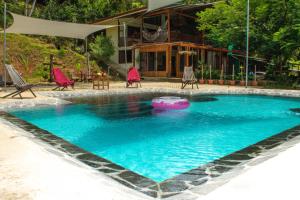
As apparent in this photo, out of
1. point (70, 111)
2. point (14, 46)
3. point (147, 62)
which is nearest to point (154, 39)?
point (147, 62)

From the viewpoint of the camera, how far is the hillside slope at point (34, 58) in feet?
64.2

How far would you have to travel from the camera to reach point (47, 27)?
15.2 m

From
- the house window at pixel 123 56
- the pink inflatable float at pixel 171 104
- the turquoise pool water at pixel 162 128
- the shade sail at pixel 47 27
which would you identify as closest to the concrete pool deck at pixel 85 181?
the turquoise pool water at pixel 162 128

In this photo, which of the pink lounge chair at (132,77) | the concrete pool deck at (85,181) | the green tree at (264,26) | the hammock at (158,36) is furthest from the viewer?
the hammock at (158,36)

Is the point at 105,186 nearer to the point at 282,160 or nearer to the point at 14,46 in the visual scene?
the point at 282,160

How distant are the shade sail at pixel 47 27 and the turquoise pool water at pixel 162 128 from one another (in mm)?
5288

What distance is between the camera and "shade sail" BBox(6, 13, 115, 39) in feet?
45.3

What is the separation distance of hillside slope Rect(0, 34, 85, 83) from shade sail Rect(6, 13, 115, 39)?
123 inches

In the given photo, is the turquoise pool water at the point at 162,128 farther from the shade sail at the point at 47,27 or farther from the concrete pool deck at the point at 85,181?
the shade sail at the point at 47,27

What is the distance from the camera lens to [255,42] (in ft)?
58.2

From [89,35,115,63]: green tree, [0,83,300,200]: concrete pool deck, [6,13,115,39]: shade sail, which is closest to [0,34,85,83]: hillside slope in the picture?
[89,35,115,63]: green tree

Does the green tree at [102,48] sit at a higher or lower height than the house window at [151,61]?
higher

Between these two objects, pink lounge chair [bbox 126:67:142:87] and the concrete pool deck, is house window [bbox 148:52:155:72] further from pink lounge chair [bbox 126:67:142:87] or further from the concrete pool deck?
the concrete pool deck

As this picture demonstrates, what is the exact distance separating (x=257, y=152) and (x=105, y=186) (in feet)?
A: 8.85
